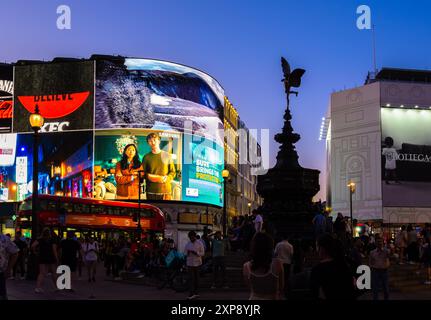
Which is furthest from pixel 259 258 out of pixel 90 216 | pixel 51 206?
pixel 90 216

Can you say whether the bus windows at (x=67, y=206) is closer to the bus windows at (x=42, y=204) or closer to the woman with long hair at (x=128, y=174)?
the bus windows at (x=42, y=204)

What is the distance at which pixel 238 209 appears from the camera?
106m

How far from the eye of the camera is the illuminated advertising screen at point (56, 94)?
75.5 metres

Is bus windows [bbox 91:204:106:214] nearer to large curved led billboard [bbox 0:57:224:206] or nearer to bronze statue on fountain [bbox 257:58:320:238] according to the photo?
bronze statue on fountain [bbox 257:58:320:238]

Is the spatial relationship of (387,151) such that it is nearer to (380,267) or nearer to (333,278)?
(380,267)

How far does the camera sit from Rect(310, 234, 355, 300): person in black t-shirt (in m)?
6.78

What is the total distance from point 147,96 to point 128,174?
9481mm

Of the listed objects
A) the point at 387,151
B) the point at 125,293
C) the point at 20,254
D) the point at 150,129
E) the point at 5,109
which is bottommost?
the point at 125,293

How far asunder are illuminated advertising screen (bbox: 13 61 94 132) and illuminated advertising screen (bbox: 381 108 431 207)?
3350 cm

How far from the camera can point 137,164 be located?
72812 millimetres

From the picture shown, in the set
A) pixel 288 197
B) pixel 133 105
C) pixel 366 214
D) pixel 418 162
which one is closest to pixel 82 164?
pixel 133 105

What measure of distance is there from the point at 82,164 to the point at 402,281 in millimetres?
56078

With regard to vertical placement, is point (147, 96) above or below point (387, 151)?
above

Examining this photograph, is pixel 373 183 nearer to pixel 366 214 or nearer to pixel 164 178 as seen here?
pixel 366 214
